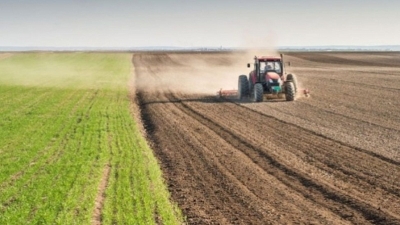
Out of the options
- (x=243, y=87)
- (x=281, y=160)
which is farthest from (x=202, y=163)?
(x=243, y=87)

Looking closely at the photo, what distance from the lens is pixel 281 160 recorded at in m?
14.3

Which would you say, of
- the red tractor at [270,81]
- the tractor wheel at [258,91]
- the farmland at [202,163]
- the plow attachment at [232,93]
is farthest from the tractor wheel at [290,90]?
the plow attachment at [232,93]

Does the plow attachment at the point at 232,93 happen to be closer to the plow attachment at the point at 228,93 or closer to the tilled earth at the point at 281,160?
the plow attachment at the point at 228,93

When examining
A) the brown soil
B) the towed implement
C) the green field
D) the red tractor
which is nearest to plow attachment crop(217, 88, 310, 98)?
the towed implement

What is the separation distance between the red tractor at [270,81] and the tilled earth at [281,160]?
2.29 ft

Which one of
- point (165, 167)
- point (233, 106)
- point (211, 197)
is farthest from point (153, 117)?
point (211, 197)

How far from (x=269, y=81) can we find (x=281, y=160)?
12.7 m

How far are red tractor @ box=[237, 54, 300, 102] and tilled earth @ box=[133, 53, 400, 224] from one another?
2.29 feet

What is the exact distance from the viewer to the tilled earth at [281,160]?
10.3 metres

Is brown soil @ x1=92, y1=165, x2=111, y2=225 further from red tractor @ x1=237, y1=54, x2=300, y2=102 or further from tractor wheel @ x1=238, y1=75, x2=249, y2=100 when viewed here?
tractor wheel @ x1=238, y1=75, x2=249, y2=100

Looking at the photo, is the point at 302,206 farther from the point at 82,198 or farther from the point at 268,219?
the point at 82,198

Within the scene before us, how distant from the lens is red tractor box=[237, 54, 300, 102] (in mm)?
26641

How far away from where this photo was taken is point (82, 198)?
10.8m

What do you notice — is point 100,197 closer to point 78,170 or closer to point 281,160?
point 78,170
